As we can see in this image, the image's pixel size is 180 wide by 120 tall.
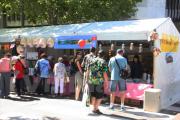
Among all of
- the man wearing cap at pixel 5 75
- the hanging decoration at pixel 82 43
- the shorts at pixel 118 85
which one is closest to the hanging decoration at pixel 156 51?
the shorts at pixel 118 85

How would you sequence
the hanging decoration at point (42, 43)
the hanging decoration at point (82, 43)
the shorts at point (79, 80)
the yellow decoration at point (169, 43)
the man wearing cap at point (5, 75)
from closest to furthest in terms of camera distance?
the yellow decoration at point (169, 43), the shorts at point (79, 80), the hanging decoration at point (82, 43), the man wearing cap at point (5, 75), the hanging decoration at point (42, 43)

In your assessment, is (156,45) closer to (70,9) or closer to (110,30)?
(110,30)

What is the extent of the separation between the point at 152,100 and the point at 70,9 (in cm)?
873

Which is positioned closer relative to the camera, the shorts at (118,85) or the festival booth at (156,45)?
the shorts at (118,85)

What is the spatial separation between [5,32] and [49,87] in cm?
474

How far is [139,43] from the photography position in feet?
44.0

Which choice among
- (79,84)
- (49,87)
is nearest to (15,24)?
(49,87)

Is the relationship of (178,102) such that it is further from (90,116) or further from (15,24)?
(15,24)

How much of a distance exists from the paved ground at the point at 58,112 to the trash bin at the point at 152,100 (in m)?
0.24

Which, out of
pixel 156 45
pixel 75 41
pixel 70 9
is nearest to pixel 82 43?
pixel 75 41

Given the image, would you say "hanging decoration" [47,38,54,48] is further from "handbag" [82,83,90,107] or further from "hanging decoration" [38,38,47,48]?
"handbag" [82,83,90,107]

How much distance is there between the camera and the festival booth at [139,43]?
11607 millimetres

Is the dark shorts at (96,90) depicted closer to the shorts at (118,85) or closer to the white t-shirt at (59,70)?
the shorts at (118,85)

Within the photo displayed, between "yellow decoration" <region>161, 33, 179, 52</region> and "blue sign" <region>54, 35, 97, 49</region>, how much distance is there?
2355mm
